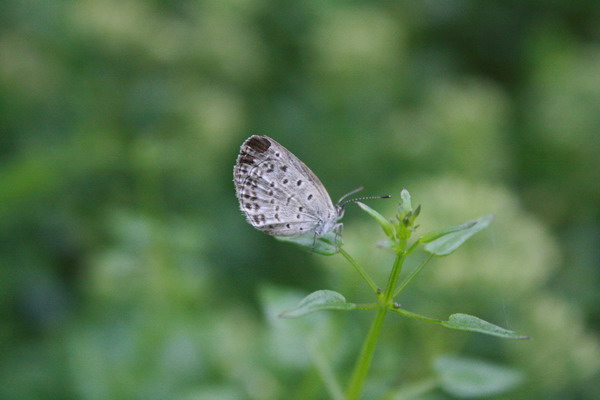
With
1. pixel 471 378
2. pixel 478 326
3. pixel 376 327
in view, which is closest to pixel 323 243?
pixel 376 327

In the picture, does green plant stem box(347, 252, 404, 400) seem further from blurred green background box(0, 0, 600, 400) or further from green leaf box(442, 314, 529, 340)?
blurred green background box(0, 0, 600, 400)

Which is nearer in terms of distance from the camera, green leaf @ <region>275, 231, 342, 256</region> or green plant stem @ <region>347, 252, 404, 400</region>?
green plant stem @ <region>347, 252, 404, 400</region>

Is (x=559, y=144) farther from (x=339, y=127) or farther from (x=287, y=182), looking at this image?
(x=287, y=182)

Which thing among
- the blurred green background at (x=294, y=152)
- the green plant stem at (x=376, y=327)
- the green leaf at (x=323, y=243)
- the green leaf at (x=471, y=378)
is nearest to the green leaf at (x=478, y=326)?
the green plant stem at (x=376, y=327)

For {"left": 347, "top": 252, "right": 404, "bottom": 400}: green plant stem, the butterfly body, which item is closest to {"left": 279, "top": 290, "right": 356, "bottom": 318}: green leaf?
{"left": 347, "top": 252, "right": 404, "bottom": 400}: green plant stem

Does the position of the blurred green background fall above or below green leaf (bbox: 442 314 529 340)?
below

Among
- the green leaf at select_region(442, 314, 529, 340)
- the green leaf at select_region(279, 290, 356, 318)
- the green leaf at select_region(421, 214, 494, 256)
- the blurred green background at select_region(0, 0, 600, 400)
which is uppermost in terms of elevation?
the green leaf at select_region(421, 214, 494, 256)

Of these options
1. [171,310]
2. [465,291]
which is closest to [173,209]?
[171,310]
